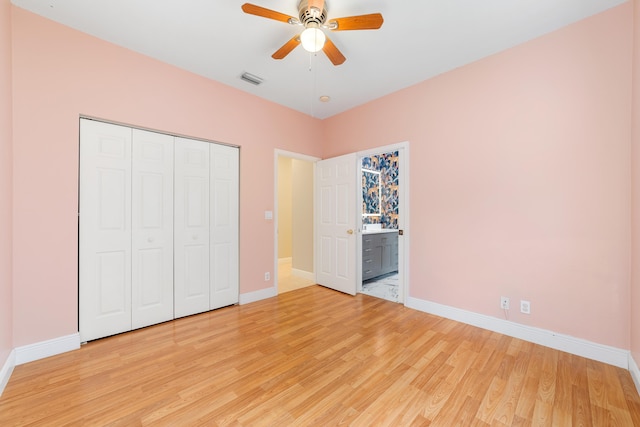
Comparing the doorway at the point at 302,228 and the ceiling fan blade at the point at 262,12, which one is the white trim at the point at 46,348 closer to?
the doorway at the point at 302,228

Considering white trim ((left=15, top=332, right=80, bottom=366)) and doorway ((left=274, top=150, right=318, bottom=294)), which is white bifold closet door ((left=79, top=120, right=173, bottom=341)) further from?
doorway ((left=274, top=150, right=318, bottom=294))

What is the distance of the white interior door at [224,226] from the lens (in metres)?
3.29

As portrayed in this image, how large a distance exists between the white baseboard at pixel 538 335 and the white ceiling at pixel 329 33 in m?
2.77

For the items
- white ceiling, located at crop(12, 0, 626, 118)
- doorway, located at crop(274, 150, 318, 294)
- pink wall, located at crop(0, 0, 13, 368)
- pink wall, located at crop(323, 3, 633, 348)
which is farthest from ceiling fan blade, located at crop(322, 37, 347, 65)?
pink wall, located at crop(0, 0, 13, 368)

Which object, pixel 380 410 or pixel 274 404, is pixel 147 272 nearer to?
pixel 274 404

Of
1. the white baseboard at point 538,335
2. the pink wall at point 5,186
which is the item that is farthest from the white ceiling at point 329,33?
the white baseboard at point 538,335

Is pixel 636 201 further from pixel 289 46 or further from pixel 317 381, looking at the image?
pixel 289 46

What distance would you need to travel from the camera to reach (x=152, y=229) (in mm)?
2828

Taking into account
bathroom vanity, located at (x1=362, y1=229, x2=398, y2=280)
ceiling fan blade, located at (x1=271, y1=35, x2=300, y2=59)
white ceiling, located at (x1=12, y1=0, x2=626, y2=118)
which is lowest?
bathroom vanity, located at (x1=362, y1=229, x2=398, y2=280)

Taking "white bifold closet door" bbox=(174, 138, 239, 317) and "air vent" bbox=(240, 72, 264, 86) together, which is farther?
"air vent" bbox=(240, 72, 264, 86)

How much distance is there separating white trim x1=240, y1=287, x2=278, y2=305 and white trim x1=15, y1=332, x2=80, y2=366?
5.38 ft

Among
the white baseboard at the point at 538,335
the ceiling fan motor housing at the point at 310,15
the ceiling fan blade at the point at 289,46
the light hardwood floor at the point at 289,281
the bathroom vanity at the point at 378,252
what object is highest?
the ceiling fan motor housing at the point at 310,15

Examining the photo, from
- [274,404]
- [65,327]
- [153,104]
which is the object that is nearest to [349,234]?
[274,404]

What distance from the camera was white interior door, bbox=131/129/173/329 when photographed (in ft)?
8.91
